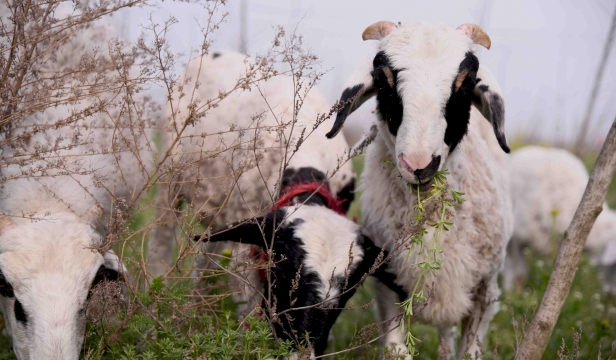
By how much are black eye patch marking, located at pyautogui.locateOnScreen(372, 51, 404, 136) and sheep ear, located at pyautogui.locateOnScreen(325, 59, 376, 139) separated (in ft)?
0.18

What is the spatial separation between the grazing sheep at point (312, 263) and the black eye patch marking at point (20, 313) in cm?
105

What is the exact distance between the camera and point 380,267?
3953 mm

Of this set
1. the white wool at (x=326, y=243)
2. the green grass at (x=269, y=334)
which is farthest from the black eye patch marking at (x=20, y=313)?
the white wool at (x=326, y=243)

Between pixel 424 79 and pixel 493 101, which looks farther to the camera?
pixel 493 101

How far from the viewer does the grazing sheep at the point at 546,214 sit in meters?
8.98

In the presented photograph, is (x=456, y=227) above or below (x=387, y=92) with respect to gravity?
below

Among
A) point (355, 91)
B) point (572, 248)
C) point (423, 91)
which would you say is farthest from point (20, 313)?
point (572, 248)

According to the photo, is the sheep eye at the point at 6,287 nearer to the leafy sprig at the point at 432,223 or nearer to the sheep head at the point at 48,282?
the sheep head at the point at 48,282

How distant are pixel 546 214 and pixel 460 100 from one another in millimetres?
6134

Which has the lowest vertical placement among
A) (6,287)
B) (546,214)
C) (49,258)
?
(546,214)

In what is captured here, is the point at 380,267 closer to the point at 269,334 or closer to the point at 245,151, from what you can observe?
the point at 269,334

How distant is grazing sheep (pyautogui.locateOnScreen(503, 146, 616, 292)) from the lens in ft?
29.5

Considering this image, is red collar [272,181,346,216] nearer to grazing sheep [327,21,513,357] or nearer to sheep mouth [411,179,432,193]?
grazing sheep [327,21,513,357]

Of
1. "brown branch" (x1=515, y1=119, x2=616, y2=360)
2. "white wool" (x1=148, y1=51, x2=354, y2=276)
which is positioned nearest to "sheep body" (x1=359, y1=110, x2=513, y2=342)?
"brown branch" (x1=515, y1=119, x2=616, y2=360)
